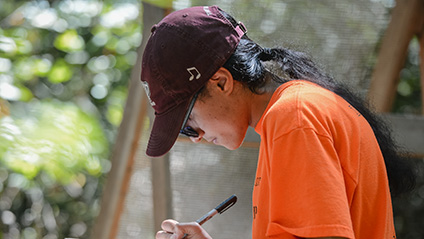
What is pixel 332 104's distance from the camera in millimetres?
951

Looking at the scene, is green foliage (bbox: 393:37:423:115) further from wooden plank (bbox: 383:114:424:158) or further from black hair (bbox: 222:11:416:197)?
black hair (bbox: 222:11:416:197)

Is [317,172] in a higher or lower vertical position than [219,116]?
higher

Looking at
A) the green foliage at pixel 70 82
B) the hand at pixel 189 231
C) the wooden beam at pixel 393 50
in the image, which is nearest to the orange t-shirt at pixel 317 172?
the hand at pixel 189 231

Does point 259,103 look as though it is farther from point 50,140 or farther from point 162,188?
point 50,140

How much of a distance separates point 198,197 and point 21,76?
1.54 meters

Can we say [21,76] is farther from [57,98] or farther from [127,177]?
[127,177]

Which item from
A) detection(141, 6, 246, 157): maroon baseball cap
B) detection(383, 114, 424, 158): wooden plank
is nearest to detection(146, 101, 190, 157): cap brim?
detection(141, 6, 246, 157): maroon baseball cap

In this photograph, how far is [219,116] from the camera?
3.61ft

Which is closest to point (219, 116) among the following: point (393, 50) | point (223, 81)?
point (223, 81)

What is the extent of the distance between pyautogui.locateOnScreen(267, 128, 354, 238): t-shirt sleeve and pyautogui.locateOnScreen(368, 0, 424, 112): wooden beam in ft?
4.15

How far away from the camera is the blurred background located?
2.03 meters

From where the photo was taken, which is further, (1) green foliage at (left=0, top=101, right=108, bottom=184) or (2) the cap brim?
(1) green foliage at (left=0, top=101, right=108, bottom=184)

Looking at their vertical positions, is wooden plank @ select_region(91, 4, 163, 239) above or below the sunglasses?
below

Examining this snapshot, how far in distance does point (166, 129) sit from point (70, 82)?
8.49ft
